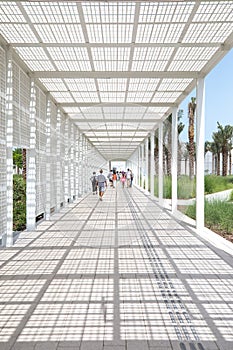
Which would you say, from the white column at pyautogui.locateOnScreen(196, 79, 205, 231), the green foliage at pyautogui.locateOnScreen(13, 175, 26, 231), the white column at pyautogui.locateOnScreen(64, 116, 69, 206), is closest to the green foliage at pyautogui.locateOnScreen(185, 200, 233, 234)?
the white column at pyautogui.locateOnScreen(196, 79, 205, 231)

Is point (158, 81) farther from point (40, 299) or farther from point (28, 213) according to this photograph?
point (40, 299)

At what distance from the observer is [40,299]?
5.38 meters

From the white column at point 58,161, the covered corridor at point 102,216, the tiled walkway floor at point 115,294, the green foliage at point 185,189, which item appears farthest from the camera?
the green foliage at point 185,189

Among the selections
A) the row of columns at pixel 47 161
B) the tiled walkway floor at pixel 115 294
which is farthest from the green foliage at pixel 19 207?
the tiled walkway floor at pixel 115 294

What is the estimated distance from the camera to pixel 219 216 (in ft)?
39.1

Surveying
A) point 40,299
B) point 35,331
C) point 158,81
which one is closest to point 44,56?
point 158,81

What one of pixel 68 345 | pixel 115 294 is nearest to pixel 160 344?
pixel 68 345

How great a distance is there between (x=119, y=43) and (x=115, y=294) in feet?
16.8

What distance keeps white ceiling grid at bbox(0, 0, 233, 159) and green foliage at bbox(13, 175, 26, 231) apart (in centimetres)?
296

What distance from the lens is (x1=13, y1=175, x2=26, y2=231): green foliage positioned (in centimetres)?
1209

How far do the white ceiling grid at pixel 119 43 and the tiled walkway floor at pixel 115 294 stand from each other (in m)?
3.93

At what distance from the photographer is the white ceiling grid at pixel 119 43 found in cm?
706

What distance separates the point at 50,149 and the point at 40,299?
30.5 feet

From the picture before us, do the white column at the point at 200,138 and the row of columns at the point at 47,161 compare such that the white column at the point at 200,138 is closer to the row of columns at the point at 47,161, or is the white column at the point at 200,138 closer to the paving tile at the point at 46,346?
the row of columns at the point at 47,161
